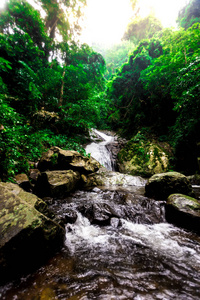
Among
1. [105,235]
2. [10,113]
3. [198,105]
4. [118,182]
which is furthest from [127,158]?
[10,113]

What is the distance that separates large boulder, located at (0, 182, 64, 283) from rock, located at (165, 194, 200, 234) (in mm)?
2913

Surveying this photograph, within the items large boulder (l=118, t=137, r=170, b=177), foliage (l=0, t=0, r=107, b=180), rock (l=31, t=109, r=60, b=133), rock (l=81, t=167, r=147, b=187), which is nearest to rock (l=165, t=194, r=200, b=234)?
rock (l=81, t=167, r=147, b=187)

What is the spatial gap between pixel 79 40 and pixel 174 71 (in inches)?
431

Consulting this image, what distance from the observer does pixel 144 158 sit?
339 inches

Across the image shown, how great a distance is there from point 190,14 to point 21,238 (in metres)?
26.3

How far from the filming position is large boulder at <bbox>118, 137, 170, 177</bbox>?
8.06 metres

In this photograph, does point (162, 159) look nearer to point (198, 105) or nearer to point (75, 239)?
point (198, 105)

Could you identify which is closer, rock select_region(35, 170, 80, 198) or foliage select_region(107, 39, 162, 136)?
rock select_region(35, 170, 80, 198)

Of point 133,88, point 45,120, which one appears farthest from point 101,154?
point 133,88

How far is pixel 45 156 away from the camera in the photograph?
19.3ft

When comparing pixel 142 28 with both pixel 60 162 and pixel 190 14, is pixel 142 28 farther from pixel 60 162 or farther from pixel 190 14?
pixel 60 162

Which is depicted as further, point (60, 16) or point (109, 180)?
point (60, 16)

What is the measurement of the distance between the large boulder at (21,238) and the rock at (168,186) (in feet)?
12.1

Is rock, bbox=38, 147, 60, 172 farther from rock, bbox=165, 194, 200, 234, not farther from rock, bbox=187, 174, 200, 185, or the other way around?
rock, bbox=187, 174, 200, 185
